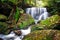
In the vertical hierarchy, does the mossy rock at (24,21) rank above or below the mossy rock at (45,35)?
below

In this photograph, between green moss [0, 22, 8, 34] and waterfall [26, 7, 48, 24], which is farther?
waterfall [26, 7, 48, 24]

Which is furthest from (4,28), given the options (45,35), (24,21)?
(45,35)

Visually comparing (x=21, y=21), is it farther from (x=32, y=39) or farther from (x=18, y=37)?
(x=32, y=39)

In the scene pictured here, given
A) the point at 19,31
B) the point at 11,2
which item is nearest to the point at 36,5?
the point at 11,2

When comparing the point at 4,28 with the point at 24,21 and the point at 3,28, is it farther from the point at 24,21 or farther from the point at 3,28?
the point at 24,21

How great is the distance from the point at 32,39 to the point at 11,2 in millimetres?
6921

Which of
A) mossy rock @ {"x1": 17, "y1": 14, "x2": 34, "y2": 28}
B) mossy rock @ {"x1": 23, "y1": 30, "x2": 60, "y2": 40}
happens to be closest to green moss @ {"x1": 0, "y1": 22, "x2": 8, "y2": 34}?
mossy rock @ {"x1": 17, "y1": 14, "x2": 34, "y2": 28}

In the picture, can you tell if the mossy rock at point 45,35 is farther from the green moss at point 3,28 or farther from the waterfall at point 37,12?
the waterfall at point 37,12

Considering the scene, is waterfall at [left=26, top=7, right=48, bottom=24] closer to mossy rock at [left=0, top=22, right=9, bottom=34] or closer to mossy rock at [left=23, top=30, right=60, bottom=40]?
mossy rock at [left=0, top=22, right=9, bottom=34]

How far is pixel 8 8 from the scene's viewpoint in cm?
1430

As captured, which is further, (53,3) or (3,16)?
(53,3)

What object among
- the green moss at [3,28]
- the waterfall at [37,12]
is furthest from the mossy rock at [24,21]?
the waterfall at [37,12]

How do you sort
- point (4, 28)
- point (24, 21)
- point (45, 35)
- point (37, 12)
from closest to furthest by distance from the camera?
1. point (45, 35)
2. point (4, 28)
3. point (24, 21)
4. point (37, 12)

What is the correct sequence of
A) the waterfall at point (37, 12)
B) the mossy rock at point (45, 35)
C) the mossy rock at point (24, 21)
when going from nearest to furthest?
1. the mossy rock at point (45, 35)
2. the mossy rock at point (24, 21)
3. the waterfall at point (37, 12)
